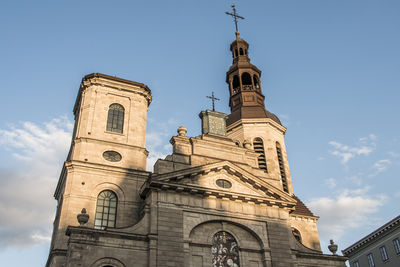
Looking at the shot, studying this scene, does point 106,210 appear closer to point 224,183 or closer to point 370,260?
point 224,183

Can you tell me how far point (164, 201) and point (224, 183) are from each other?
4.18 metres

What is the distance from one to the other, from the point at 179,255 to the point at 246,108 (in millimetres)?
19360

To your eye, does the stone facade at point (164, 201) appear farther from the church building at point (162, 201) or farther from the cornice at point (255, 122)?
the cornice at point (255, 122)

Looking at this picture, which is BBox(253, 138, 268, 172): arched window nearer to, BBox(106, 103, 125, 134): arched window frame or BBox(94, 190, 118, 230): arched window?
BBox(106, 103, 125, 134): arched window frame

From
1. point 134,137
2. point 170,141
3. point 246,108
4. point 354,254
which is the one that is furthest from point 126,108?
point 354,254

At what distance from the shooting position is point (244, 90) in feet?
136

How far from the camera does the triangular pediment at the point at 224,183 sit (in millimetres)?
24641

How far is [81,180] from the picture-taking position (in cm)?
2714

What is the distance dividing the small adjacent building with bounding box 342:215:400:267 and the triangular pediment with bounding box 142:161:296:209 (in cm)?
1787

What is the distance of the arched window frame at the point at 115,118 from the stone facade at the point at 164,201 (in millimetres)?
78

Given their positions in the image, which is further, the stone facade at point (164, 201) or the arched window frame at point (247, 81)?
the arched window frame at point (247, 81)

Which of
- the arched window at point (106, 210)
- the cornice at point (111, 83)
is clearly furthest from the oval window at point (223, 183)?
the cornice at point (111, 83)

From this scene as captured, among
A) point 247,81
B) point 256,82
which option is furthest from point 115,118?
point 256,82

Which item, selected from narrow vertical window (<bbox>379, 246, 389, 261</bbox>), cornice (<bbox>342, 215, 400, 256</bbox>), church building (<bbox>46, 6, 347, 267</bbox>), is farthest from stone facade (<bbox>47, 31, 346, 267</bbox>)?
narrow vertical window (<bbox>379, 246, 389, 261</bbox>)
